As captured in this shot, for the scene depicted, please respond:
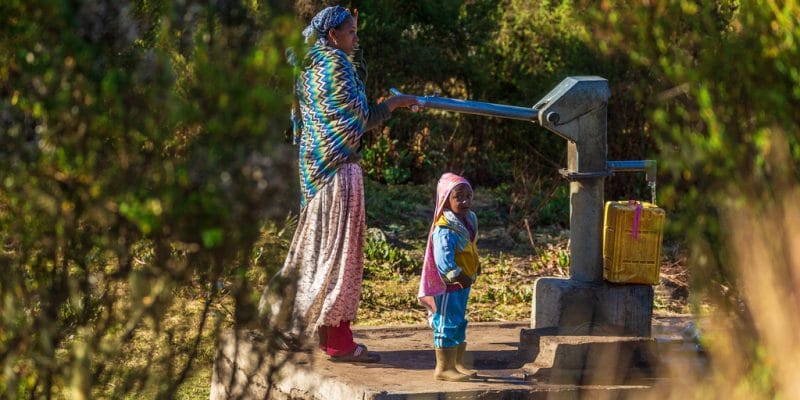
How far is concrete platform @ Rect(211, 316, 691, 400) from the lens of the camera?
5.49m

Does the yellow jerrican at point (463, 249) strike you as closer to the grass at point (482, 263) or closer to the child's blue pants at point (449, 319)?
the child's blue pants at point (449, 319)

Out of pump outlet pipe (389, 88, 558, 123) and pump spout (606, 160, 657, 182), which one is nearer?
pump outlet pipe (389, 88, 558, 123)

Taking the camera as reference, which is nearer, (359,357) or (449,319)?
(449,319)

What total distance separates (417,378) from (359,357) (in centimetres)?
46

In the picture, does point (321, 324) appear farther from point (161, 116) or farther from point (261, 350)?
point (161, 116)

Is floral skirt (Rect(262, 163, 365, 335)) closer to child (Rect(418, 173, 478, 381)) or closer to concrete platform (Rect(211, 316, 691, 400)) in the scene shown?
concrete platform (Rect(211, 316, 691, 400))

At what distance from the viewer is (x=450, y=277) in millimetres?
5719

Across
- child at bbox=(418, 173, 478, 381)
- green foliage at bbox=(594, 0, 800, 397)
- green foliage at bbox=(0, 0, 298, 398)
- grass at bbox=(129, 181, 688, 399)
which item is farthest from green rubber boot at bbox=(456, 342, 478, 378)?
green foliage at bbox=(0, 0, 298, 398)

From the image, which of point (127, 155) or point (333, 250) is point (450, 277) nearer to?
point (333, 250)

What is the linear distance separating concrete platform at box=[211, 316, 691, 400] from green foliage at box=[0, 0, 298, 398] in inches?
56.7

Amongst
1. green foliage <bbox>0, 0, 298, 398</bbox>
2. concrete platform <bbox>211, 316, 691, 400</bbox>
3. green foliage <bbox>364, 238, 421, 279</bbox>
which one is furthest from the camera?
green foliage <bbox>364, 238, 421, 279</bbox>

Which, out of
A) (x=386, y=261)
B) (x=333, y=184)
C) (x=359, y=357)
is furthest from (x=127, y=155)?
(x=386, y=261)

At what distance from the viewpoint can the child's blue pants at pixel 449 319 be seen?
5.75 meters

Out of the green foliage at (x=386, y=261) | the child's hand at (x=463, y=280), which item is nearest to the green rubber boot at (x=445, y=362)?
the child's hand at (x=463, y=280)
